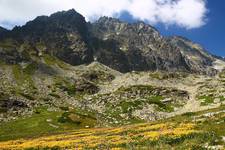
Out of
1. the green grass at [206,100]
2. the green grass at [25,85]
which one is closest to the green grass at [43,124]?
the green grass at [25,85]

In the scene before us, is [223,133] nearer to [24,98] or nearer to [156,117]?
[156,117]

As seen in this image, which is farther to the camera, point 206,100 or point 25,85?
point 25,85

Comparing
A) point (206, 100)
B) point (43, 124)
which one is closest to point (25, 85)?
point (206, 100)

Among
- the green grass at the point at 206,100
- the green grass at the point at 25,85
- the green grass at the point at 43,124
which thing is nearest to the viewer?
the green grass at the point at 43,124

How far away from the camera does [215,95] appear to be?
514ft

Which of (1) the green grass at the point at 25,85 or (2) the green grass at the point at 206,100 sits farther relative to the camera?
(2) the green grass at the point at 206,100

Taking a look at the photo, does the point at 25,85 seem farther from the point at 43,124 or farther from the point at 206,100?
the point at 43,124

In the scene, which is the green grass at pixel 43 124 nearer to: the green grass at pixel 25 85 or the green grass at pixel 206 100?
the green grass at pixel 25 85

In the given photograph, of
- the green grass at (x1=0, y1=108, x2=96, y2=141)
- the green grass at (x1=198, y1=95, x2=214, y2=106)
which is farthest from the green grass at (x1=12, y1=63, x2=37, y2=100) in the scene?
the green grass at (x1=198, y1=95, x2=214, y2=106)

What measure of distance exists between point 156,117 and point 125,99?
1248 inches

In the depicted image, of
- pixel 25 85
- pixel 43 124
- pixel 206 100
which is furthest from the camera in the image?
pixel 25 85

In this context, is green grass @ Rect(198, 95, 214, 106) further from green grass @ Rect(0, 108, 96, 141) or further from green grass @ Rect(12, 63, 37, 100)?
green grass @ Rect(12, 63, 37, 100)

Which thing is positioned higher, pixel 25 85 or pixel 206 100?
pixel 25 85

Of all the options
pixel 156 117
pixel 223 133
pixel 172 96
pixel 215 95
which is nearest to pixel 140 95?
pixel 172 96
